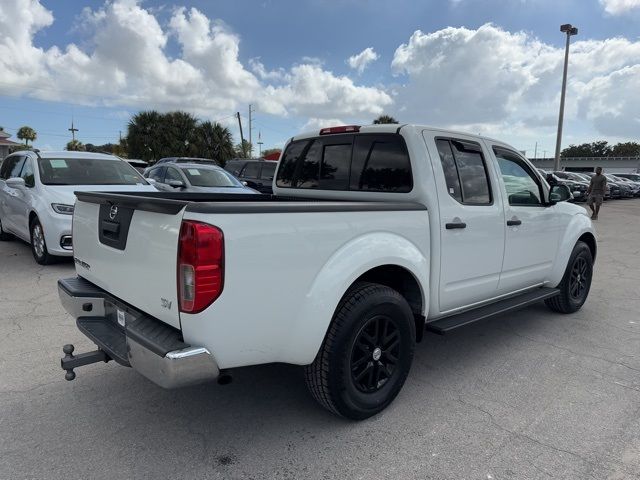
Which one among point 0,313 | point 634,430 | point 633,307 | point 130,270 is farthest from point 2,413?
point 633,307

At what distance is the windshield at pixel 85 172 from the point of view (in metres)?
7.23

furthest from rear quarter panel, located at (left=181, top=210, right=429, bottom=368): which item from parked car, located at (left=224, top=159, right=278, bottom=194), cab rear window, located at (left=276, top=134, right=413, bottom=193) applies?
parked car, located at (left=224, top=159, right=278, bottom=194)

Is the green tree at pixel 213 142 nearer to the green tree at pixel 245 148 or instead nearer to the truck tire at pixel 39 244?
the green tree at pixel 245 148

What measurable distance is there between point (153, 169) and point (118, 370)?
10.7 meters

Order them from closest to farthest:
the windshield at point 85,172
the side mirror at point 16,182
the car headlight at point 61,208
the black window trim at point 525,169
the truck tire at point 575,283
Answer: the black window trim at point 525,169 → the truck tire at point 575,283 → the car headlight at point 61,208 → the side mirror at point 16,182 → the windshield at point 85,172

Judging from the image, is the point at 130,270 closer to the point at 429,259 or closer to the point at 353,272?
the point at 353,272

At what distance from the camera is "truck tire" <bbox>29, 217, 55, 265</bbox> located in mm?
6848

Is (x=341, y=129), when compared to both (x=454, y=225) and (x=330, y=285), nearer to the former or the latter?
(x=454, y=225)

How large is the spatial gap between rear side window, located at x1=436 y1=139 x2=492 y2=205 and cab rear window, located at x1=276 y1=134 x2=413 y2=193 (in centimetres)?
35

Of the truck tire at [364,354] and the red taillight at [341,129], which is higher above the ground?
the red taillight at [341,129]

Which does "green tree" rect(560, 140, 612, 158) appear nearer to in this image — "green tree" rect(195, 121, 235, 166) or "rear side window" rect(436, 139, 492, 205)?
"green tree" rect(195, 121, 235, 166)

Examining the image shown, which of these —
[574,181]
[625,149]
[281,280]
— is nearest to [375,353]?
[281,280]

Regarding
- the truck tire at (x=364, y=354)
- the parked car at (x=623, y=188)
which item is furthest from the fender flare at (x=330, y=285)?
the parked car at (x=623, y=188)

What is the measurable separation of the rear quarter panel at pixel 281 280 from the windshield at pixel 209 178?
8287 mm
